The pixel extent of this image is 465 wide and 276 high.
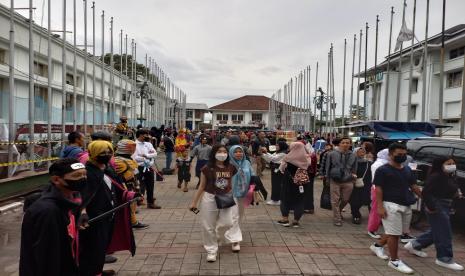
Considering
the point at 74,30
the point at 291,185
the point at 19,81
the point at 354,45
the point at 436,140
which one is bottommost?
the point at 291,185

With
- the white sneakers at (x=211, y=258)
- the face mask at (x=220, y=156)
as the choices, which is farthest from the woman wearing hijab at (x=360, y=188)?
the white sneakers at (x=211, y=258)

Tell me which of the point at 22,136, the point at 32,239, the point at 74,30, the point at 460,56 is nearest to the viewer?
the point at 32,239

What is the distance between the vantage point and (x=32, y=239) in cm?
255

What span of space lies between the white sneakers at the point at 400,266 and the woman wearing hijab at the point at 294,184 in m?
2.19

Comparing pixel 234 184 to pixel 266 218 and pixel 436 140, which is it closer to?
pixel 266 218

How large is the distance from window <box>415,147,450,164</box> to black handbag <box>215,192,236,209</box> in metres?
4.37

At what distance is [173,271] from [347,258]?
7.85ft

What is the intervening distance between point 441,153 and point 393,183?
2952mm

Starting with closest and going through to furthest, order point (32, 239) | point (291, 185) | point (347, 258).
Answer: point (32, 239), point (347, 258), point (291, 185)

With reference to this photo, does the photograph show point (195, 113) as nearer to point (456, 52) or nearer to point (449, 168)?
point (456, 52)

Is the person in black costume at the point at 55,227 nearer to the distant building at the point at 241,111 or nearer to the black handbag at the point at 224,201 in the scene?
the black handbag at the point at 224,201

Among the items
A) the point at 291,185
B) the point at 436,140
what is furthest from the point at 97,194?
the point at 436,140

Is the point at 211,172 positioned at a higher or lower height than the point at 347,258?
higher

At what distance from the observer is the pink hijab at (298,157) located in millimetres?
7312
